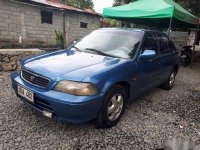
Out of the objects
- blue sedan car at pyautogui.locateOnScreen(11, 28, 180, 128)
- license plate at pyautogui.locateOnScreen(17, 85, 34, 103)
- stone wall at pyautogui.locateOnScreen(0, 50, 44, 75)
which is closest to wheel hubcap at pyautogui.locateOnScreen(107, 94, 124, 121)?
blue sedan car at pyautogui.locateOnScreen(11, 28, 180, 128)

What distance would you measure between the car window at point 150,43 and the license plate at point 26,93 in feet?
7.24

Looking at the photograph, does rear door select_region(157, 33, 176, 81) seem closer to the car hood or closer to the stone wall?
the car hood

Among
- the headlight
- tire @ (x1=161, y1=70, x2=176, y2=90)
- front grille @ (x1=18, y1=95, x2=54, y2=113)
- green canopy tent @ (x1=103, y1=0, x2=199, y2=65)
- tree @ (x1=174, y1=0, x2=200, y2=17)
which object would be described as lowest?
tire @ (x1=161, y1=70, x2=176, y2=90)

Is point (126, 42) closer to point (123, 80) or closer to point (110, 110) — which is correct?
point (123, 80)

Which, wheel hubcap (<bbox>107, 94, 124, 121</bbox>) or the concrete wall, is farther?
the concrete wall

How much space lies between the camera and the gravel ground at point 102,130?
3.05 metres

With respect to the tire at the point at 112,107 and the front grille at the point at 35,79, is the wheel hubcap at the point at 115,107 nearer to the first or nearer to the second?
the tire at the point at 112,107

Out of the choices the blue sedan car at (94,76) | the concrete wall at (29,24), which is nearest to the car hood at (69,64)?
the blue sedan car at (94,76)

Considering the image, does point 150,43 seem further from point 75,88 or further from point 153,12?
point 153,12

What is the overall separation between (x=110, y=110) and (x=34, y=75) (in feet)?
4.13

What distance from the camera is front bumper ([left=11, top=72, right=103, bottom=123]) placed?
9.26ft

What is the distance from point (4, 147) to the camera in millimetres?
2830

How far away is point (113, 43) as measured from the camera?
4.14m

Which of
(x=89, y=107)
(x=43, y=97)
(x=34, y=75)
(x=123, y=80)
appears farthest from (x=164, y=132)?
(x=34, y=75)
